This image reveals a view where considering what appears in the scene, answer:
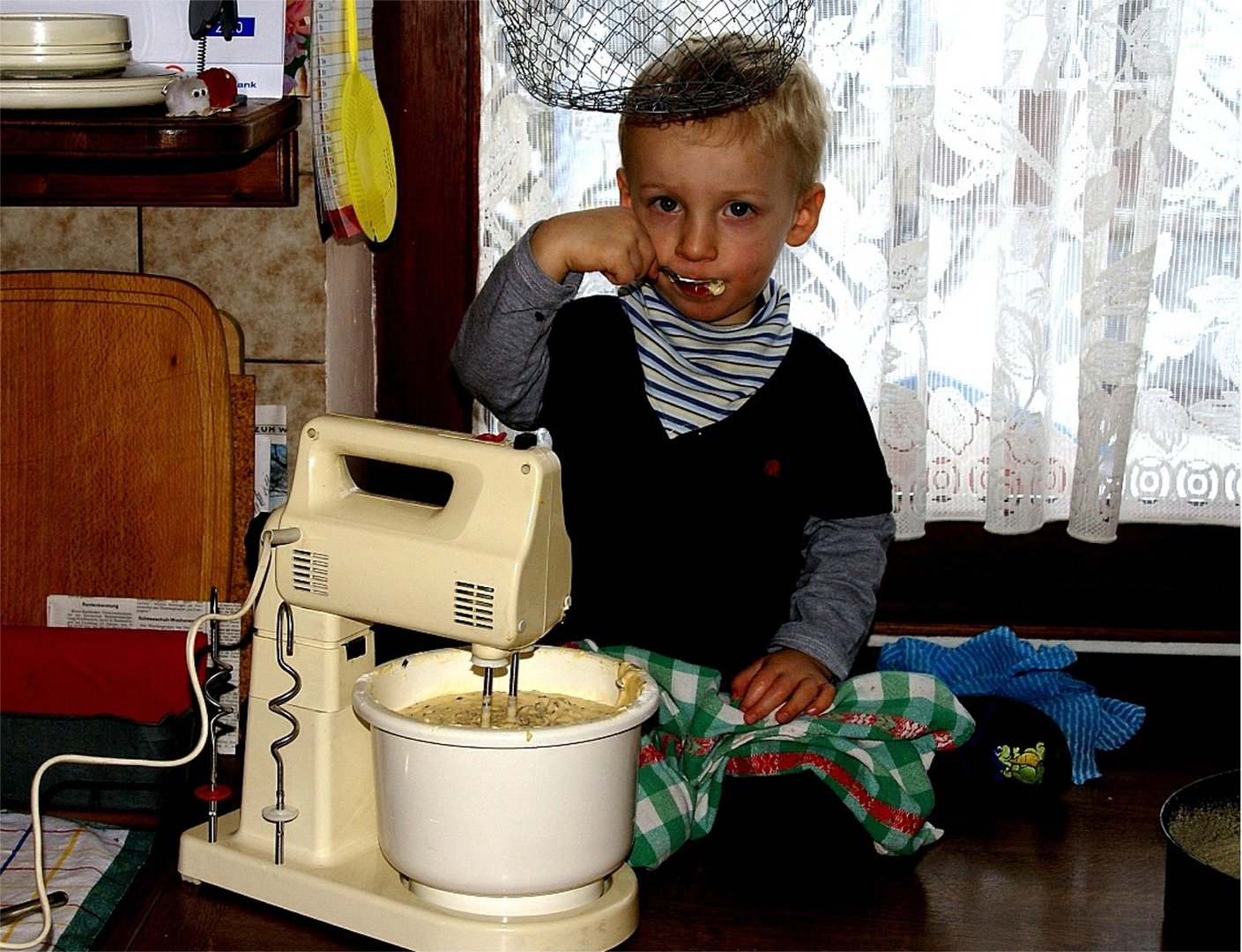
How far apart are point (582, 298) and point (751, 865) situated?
0.56 metres

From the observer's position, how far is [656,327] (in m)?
1.31

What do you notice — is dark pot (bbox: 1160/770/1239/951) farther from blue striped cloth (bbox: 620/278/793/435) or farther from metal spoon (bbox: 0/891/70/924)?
metal spoon (bbox: 0/891/70/924)

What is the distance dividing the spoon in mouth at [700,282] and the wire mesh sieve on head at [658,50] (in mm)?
132

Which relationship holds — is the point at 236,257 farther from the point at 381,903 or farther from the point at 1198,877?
the point at 1198,877

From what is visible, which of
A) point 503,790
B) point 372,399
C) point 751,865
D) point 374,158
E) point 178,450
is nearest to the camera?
point 503,790

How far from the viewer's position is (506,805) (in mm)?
875

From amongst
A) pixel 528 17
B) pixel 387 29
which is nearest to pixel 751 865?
pixel 528 17

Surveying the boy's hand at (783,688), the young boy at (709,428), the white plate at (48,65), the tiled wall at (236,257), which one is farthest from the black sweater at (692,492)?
the white plate at (48,65)

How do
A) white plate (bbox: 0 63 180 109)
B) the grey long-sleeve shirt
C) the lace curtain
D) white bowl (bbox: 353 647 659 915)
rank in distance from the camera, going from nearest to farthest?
white bowl (bbox: 353 647 659 915) < white plate (bbox: 0 63 180 109) < the grey long-sleeve shirt < the lace curtain

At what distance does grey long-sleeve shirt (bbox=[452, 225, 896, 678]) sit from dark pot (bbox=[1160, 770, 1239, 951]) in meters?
0.31

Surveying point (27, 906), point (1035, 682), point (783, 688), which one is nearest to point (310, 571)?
point (27, 906)

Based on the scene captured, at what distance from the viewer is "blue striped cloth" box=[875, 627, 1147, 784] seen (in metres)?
1.27

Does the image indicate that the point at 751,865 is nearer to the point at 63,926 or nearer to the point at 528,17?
the point at 63,926

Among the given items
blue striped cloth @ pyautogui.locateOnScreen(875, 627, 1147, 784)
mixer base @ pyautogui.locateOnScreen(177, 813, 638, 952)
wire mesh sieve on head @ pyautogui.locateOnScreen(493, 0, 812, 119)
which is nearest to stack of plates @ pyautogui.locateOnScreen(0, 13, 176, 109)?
wire mesh sieve on head @ pyautogui.locateOnScreen(493, 0, 812, 119)
